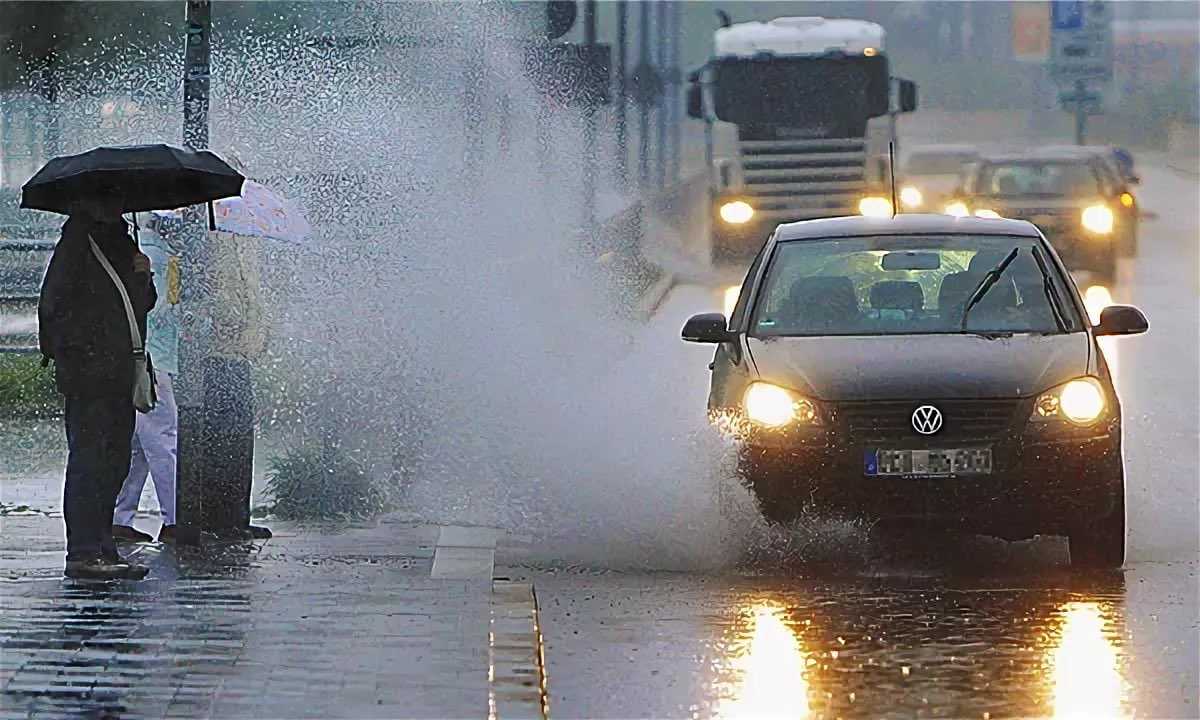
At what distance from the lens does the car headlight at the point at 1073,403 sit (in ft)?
30.4

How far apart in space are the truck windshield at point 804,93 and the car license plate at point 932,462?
73.1ft

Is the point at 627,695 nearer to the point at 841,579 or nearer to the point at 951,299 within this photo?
the point at 841,579

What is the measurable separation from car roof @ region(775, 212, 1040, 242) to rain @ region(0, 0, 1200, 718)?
0.57m

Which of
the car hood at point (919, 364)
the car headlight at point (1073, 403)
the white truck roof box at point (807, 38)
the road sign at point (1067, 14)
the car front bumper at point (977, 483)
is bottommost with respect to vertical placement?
the car front bumper at point (977, 483)

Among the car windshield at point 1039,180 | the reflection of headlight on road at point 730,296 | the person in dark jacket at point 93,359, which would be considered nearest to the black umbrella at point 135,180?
the person in dark jacket at point 93,359

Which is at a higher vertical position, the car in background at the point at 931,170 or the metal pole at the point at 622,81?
the metal pole at the point at 622,81

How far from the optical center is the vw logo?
30.3ft

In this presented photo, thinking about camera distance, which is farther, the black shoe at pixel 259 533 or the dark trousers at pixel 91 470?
the black shoe at pixel 259 533

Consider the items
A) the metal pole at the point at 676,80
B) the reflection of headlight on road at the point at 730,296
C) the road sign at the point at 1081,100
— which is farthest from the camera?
the road sign at the point at 1081,100

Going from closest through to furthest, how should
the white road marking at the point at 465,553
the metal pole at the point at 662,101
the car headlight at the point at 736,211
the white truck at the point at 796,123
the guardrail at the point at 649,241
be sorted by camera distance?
the white road marking at the point at 465,553 → the guardrail at the point at 649,241 → the white truck at the point at 796,123 → the car headlight at the point at 736,211 → the metal pole at the point at 662,101

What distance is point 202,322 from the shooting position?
398 inches

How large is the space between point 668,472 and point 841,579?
1.59 m

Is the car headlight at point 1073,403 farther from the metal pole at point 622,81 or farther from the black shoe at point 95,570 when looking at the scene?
the metal pole at point 622,81

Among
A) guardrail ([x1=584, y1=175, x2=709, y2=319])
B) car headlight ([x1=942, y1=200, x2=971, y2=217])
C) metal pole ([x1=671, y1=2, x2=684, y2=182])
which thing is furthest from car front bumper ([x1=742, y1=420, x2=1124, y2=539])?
metal pole ([x1=671, y1=2, x2=684, y2=182])
